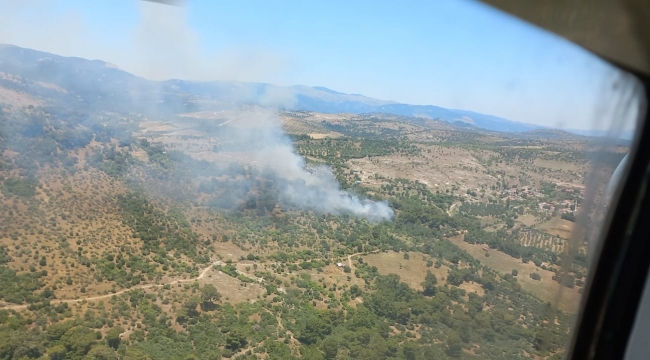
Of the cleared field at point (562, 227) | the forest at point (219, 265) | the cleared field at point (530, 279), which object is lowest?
the forest at point (219, 265)

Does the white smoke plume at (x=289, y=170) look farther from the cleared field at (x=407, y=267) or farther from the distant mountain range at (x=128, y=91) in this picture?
the cleared field at (x=407, y=267)

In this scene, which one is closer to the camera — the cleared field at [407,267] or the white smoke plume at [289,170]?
the cleared field at [407,267]

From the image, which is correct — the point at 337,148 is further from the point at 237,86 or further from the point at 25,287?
the point at 25,287

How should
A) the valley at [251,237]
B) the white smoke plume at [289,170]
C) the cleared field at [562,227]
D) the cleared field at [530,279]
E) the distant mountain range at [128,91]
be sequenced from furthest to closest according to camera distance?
1. the white smoke plume at [289,170]
2. the distant mountain range at [128,91]
3. the valley at [251,237]
4. the cleared field at [562,227]
5. the cleared field at [530,279]

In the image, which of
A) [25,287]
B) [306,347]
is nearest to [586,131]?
[306,347]

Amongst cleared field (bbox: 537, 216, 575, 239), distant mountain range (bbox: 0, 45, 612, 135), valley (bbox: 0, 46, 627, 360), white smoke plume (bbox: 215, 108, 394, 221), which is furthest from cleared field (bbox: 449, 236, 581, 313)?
white smoke plume (bbox: 215, 108, 394, 221)

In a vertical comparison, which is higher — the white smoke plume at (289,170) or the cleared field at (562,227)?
the cleared field at (562,227)

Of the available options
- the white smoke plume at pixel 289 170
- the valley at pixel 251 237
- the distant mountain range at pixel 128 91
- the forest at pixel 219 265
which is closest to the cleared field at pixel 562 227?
the valley at pixel 251 237
